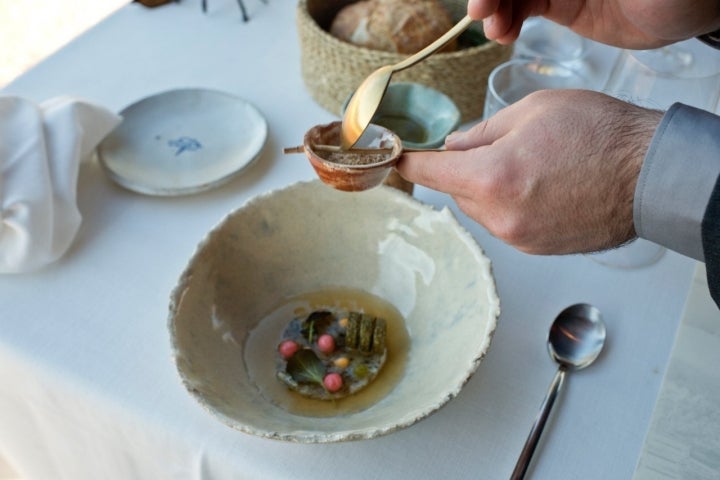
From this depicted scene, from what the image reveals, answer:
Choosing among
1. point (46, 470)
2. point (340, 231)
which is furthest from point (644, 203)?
point (46, 470)

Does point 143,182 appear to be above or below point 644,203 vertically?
below

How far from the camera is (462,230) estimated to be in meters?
0.58

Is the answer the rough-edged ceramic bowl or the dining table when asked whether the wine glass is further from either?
the rough-edged ceramic bowl

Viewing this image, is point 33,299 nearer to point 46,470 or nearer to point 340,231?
point 46,470

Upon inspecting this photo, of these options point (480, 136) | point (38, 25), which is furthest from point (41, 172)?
point (38, 25)

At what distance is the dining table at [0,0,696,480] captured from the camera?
49 cm

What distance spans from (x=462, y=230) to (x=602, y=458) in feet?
0.73

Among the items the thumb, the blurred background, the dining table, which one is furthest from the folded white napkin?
the blurred background

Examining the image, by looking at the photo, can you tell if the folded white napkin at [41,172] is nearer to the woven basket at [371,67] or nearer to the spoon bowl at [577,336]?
the woven basket at [371,67]

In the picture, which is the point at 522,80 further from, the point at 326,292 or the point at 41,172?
the point at 41,172

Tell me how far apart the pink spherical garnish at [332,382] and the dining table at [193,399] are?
0.06 meters

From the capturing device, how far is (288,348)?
578mm

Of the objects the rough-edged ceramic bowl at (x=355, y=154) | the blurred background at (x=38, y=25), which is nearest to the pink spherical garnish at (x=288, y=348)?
the rough-edged ceramic bowl at (x=355, y=154)

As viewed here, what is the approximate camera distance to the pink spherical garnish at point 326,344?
58 cm
